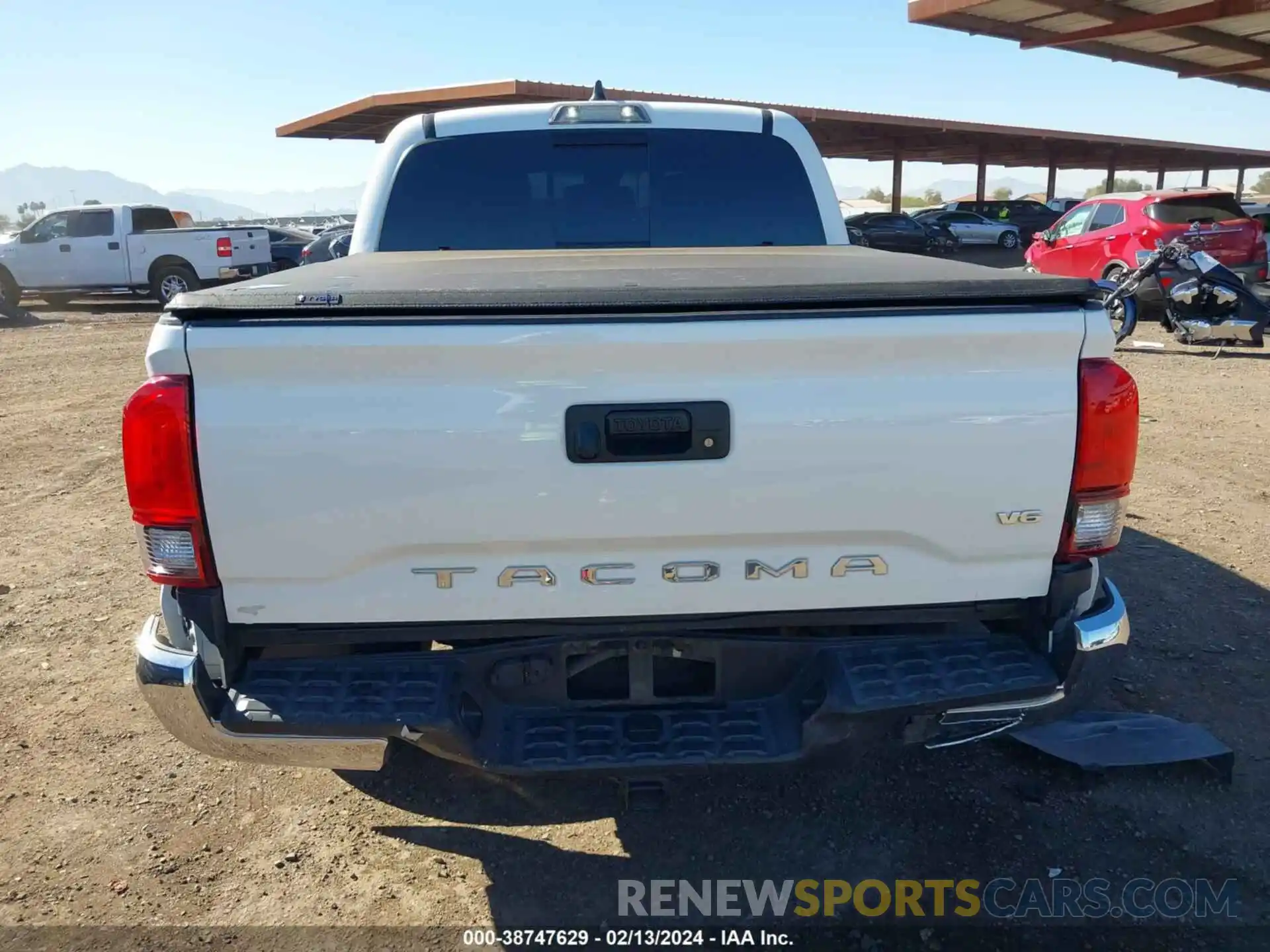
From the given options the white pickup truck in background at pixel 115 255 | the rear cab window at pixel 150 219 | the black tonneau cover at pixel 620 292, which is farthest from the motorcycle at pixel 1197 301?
the rear cab window at pixel 150 219

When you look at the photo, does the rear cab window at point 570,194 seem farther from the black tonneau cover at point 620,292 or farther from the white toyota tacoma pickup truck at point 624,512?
the white toyota tacoma pickup truck at point 624,512

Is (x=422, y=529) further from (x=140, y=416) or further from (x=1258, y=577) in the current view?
(x=1258, y=577)

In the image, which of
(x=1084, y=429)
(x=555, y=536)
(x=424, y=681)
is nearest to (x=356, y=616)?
(x=424, y=681)

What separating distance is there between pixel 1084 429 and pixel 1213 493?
4817 millimetres

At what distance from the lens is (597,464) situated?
2.08 meters

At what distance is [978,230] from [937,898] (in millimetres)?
32878

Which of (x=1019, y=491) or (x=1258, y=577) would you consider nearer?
(x=1019, y=491)

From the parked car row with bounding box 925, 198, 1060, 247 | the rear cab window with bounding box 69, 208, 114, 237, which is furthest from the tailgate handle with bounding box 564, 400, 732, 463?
the parked car row with bounding box 925, 198, 1060, 247

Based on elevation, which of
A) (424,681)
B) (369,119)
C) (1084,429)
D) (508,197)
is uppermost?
(369,119)

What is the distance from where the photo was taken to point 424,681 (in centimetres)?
224

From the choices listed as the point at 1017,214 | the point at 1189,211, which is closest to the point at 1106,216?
the point at 1189,211

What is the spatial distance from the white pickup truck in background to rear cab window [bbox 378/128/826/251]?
50.8ft

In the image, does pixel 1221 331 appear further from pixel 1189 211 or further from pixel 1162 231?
pixel 1189 211

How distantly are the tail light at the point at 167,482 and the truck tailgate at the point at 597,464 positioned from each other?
0.12 feet
